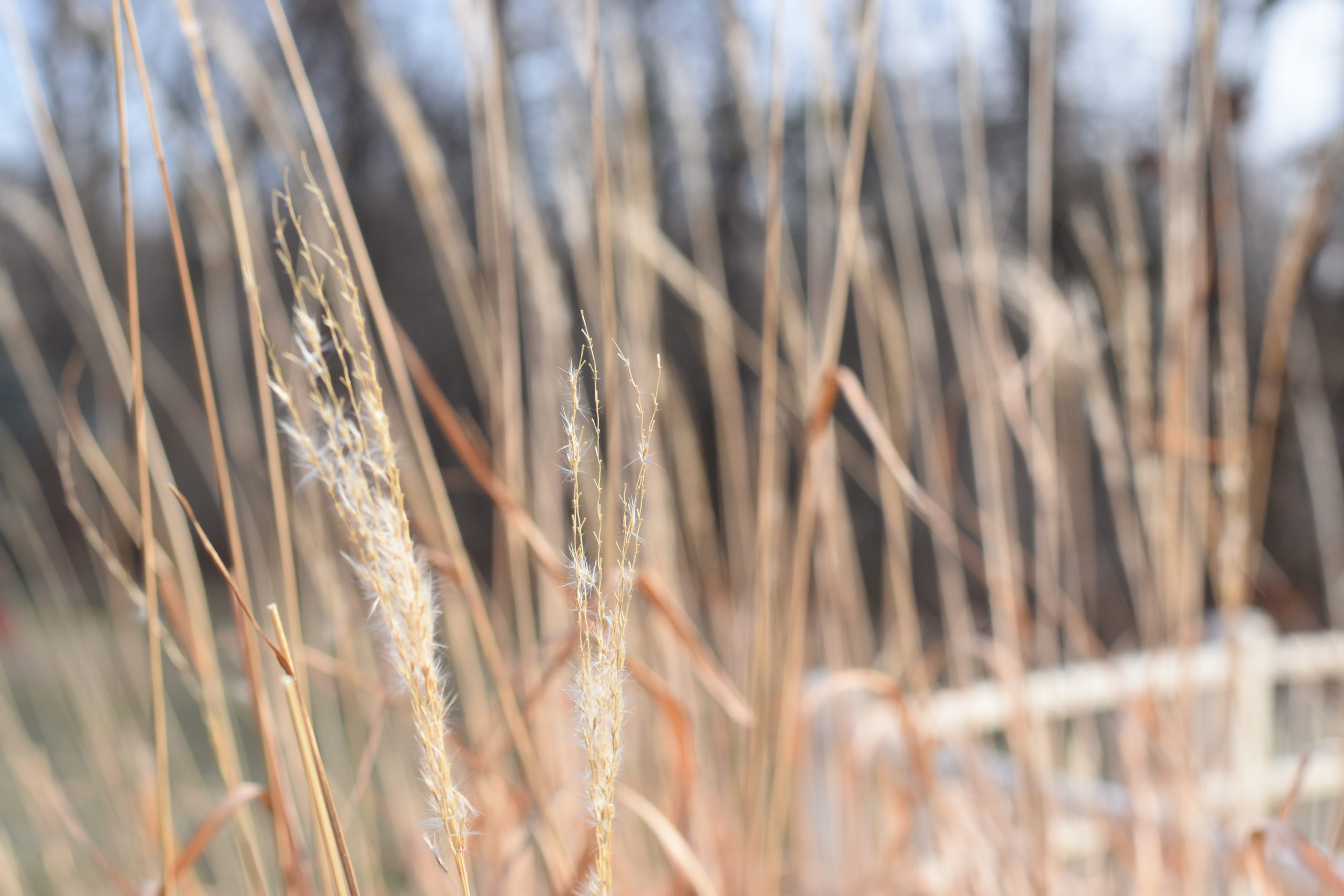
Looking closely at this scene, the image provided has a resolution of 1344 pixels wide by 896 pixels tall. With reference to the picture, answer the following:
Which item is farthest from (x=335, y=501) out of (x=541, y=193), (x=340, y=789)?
(x=541, y=193)

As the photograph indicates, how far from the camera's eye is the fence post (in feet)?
2.07

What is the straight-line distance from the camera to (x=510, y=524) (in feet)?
1.53

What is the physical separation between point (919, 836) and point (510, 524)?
29.1 inches

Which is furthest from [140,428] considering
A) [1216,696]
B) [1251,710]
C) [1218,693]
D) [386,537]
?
[1251,710]

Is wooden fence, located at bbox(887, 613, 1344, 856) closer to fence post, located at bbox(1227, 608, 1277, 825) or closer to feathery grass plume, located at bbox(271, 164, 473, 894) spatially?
fence post, located at bbox(1227, 608, 1277, 825)

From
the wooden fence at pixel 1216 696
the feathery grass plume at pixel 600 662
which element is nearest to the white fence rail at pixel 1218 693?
the wooden fence at pixel 1216 696

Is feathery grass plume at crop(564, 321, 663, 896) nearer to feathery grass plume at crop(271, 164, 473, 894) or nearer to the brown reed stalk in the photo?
feathery grass plume at crop(271, 164, 473, 894)

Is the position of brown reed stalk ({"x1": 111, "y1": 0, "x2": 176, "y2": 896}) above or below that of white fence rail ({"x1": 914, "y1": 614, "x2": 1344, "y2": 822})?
above

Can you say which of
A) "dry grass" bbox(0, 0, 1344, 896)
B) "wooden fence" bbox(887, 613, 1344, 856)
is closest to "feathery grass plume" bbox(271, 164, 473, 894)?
"dry grass" bbox(0, 0, 1344, 896)

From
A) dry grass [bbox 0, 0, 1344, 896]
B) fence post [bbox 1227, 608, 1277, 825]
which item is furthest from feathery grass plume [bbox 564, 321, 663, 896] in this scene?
fence post [bbox 1227, 608, 1277, 825]

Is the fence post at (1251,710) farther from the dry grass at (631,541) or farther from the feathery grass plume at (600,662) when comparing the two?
the feathery grass plume at (600,662)

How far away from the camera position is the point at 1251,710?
1354mm

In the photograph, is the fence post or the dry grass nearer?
the dry grass

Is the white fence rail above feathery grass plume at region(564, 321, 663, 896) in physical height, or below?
below
